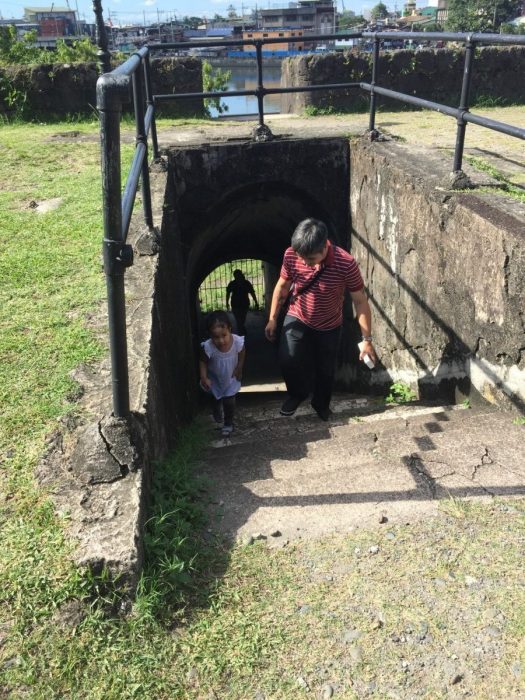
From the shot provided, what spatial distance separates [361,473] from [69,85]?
8512 mm

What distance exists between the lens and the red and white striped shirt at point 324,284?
4.00 m

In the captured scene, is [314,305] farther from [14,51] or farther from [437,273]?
[14,51]

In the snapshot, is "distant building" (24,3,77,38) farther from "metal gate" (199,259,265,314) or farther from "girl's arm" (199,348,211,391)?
"girl's arm" (199,348,211,391)

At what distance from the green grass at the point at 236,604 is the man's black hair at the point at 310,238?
154 centimetres

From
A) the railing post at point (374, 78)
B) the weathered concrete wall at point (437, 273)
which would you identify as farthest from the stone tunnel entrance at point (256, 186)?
the railing post at point (374, 78)

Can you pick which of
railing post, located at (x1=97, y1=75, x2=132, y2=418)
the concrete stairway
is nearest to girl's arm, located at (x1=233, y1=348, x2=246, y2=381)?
the concrete stairway

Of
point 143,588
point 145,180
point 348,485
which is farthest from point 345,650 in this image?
point 145,180

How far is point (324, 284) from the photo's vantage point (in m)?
4.07

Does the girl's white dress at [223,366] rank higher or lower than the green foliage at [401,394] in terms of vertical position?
higher

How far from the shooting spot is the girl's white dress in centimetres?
441

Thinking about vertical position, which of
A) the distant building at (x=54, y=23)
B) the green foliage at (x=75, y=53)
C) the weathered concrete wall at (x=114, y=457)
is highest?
the distant building at (x=54, y=23)

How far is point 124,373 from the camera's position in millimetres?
2363

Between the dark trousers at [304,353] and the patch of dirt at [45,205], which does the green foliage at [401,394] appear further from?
the patch of dirt at [45,205]

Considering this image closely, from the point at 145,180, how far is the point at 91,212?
139cm
